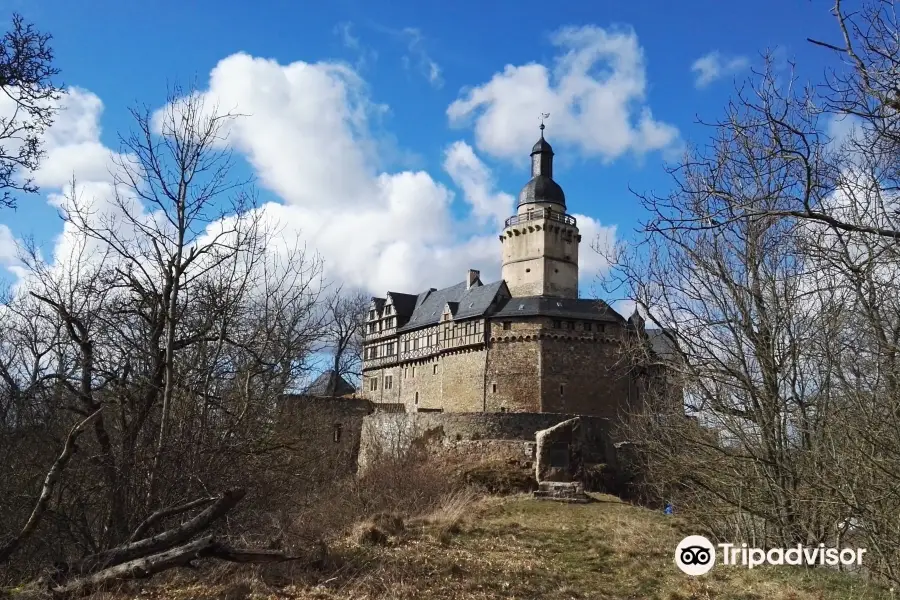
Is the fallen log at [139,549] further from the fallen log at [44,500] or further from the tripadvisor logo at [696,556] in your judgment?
the tripadvisor logo at [696,556]

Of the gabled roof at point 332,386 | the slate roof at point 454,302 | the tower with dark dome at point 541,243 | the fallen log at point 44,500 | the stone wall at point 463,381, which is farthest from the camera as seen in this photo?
the gabled roof at point 332,386

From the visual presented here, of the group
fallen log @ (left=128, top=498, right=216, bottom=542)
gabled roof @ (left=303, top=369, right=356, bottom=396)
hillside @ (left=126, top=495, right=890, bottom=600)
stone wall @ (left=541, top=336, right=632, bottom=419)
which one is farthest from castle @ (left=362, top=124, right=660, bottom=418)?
fallen log @ (left=128, top=498, right=216, bottom=542)

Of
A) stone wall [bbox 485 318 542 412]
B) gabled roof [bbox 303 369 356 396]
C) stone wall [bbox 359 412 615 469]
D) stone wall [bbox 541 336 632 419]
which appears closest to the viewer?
stone wall [bbox 359 412 615 469]

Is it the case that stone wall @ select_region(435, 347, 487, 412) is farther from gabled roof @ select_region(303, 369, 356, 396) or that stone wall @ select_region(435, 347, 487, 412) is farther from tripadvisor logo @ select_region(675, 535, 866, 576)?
tripadvisor logo @ select_region(675, 535, 866, 576)

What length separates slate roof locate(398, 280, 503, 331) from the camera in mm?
38156

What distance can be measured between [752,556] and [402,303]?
121 feet

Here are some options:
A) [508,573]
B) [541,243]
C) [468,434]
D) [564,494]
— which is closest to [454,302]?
[541,243]

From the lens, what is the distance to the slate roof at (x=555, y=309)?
35812mm

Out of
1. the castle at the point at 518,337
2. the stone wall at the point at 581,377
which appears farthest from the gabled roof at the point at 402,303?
the stone wall at the point at 581,377

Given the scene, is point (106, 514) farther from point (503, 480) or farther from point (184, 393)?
point (503, 480)

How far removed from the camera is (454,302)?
39.8 meters

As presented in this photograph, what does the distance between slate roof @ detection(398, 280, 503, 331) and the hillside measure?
84.7 feet

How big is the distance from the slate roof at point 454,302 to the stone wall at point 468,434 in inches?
485

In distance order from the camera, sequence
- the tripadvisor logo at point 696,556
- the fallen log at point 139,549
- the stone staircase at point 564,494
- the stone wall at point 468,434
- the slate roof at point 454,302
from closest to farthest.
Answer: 1. the fallen log at point 139,549
2. the tripadvisor logo at point 696,556
3. the stone staircase at point 564,494
4. the stone wall at point 468,434
5. the slate roof at point 454,302
